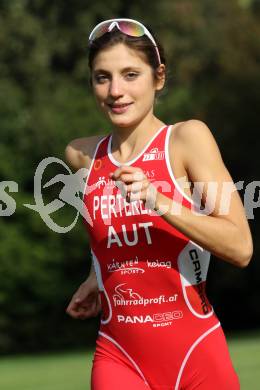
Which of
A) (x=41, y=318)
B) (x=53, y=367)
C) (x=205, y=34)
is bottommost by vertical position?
(x=41, y=318)

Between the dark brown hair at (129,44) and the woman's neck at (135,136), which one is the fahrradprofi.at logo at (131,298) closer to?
the woman's neck at (135,136)

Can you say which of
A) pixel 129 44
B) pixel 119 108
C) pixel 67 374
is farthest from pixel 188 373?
pixel 67 374

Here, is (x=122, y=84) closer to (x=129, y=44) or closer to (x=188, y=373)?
(x=129, y=44)

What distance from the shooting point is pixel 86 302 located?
185 inches

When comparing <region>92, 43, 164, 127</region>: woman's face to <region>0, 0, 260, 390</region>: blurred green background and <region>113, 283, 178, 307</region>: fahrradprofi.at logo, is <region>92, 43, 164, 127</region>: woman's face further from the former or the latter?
<region>0, 0, 260, 390</region>: blurred green background

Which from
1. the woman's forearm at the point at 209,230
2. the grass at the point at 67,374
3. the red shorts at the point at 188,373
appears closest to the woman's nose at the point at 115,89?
the woman's forearm at the point at 209,230

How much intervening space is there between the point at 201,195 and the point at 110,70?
65 centimetres

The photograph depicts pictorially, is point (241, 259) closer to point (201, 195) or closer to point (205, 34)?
point (201, 195)

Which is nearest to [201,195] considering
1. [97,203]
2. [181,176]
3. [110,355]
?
[181,176]

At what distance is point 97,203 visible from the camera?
4.29 metres

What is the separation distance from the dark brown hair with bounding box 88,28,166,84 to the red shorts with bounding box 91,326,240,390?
45.8 inches

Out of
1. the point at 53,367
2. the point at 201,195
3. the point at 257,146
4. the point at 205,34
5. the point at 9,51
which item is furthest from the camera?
the point at 205,34

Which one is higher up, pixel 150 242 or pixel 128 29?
pixel 128 29

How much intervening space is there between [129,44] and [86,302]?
1235 millimetres
